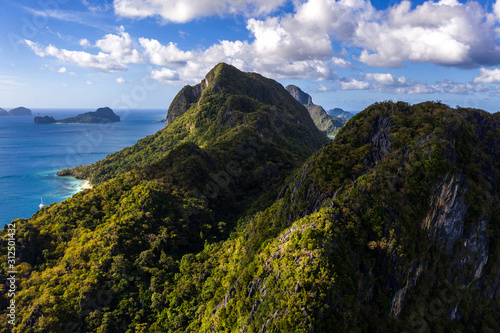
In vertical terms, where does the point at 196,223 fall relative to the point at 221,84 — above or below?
below

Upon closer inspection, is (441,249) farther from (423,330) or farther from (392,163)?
(392,163)

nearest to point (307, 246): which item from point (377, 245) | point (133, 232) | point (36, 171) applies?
point (377, 245)

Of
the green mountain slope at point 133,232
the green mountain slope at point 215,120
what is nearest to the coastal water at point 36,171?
the green mountain slope at point 215,120

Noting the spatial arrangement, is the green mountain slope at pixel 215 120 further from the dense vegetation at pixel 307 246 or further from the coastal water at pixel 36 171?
the dense vegetation at pixel 307 246

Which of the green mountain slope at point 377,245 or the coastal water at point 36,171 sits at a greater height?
the green mountain slope at point 377,245

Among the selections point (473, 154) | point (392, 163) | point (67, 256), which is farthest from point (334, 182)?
point (67, 256)

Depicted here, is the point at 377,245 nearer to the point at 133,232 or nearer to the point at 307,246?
the point at 307,246
